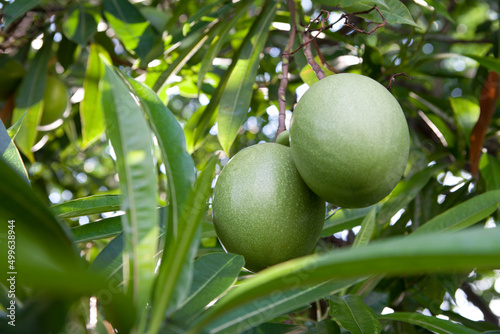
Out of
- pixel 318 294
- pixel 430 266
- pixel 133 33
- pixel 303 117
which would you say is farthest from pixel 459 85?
pixel 430 266

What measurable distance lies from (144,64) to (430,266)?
1293mm

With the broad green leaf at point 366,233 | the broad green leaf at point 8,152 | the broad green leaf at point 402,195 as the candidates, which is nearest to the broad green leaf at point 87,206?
the broad green leaf at point 8,152

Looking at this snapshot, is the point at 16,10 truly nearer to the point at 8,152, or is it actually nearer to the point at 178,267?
the point at 8,152

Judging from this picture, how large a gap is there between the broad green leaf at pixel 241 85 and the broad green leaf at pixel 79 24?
0.62 metres

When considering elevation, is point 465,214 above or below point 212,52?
below

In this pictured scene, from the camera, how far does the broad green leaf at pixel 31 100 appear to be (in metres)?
1.75

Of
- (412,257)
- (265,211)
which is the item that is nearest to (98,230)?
(265,211)

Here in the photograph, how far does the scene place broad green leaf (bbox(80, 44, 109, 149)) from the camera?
1.71 meters

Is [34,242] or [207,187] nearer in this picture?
[34,242]

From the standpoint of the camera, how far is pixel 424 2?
4.18ft

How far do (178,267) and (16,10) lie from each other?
3.80 ft

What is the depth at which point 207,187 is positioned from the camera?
64 centimetres

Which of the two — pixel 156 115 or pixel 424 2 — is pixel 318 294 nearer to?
pixel 156 115

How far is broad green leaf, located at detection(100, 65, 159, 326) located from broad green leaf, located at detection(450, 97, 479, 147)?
1308mm
